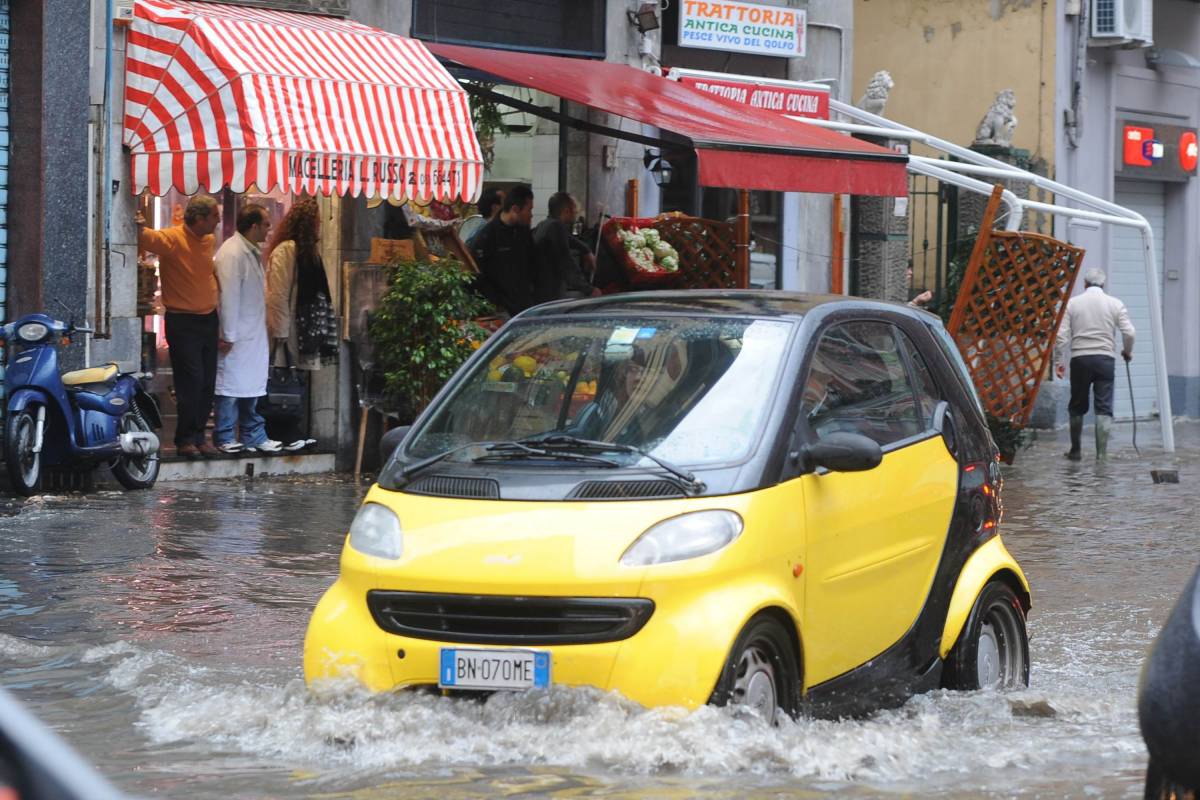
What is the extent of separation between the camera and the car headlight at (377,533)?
6062 mm

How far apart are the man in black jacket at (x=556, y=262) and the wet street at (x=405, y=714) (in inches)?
194

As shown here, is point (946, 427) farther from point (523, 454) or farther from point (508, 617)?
point (508, 617)

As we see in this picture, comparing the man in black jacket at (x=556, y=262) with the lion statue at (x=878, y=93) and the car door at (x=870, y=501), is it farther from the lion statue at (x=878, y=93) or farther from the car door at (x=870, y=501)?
the car door at (x=870, y=501)

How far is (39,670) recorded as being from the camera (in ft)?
24.8

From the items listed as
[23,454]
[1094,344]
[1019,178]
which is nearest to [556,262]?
[1019,178]

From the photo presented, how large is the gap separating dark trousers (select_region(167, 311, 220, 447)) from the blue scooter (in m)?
0.89

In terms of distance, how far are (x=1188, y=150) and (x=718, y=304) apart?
20.7 m

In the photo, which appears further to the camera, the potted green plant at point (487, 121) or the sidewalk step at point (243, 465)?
the potted green plant at point (487, 121)

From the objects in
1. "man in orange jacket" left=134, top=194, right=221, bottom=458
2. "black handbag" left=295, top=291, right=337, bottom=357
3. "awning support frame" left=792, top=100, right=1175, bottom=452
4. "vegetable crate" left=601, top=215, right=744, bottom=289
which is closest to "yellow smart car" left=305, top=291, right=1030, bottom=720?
"man in orange jacket" left=134, top=194, right=221, bottom=458

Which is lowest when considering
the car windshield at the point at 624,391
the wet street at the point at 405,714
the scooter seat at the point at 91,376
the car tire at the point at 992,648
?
the wet street at the point at 405,714

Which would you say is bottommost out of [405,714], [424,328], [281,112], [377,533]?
[405,714]

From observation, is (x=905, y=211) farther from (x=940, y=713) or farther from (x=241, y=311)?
(x=940, y=713)

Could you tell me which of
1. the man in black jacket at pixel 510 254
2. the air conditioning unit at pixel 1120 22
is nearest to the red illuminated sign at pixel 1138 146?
the air conditioning unit at pixel 1120 22

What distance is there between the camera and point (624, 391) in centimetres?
652
